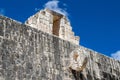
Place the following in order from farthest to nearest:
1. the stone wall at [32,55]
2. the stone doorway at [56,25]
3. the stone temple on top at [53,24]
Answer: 1. the stone doorway at [56,25]
2. the stone temple on top at [53,24]
3. the stone wall at [32,55]

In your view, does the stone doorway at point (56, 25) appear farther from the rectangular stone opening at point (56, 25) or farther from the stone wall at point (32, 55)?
the stone wall at point (32, 55)

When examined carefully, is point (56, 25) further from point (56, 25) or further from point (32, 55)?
point (32, 55)

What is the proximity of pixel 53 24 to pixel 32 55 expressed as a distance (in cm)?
300

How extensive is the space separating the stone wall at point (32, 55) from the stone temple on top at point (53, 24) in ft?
2.65

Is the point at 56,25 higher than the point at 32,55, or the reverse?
the point at 56,25

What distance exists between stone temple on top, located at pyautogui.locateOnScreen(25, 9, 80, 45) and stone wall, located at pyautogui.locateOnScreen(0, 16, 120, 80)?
2.65ft

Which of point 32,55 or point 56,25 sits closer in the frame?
point 32,55

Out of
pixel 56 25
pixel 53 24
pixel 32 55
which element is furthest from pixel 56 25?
pixel 32 55

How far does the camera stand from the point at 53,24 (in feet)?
41.7

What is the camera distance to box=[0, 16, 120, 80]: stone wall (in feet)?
30.5

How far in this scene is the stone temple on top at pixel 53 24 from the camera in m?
11.6

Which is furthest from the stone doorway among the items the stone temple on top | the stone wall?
the stone wall

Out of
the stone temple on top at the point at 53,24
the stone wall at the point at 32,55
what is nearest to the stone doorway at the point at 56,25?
the stone temple on top at the point at 53,24

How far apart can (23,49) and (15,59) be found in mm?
453
